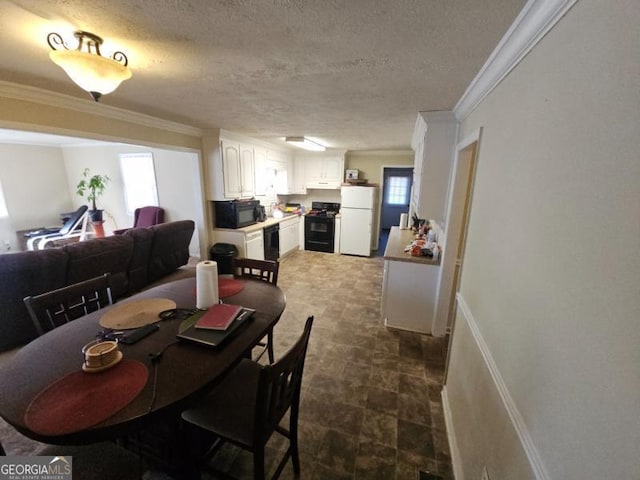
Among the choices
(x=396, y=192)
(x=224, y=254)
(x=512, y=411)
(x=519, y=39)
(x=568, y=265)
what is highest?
(x=519, y=39)

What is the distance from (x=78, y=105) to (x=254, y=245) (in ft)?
8.55

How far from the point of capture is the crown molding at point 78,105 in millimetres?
1903

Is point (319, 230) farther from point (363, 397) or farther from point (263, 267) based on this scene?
point (363, 397)

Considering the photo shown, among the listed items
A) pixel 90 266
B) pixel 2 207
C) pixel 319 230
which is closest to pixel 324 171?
pixel 319 230

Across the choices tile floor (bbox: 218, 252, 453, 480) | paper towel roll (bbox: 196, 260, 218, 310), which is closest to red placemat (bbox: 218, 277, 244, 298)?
paper towel roll (bbox: 196, 260, 218, 310)

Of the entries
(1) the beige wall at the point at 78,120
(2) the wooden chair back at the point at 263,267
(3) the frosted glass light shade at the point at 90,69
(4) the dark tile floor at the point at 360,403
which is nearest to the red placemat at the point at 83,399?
(4) the dark tile floor at the point at 360,403

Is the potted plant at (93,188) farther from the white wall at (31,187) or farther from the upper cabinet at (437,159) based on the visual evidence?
the upper cabinet at (437,159)

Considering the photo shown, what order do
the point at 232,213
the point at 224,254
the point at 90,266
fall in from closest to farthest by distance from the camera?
the point at 90,266 → the point at 224,254 → the point at 232,213

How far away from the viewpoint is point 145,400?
0.93m

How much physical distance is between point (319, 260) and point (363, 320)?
7.51ft

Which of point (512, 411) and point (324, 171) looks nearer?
point (512, 411)

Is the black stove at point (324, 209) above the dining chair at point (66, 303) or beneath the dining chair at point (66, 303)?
above

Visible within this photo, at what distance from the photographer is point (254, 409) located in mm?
1229

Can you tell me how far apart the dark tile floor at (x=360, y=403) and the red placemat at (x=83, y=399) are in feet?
2.72
